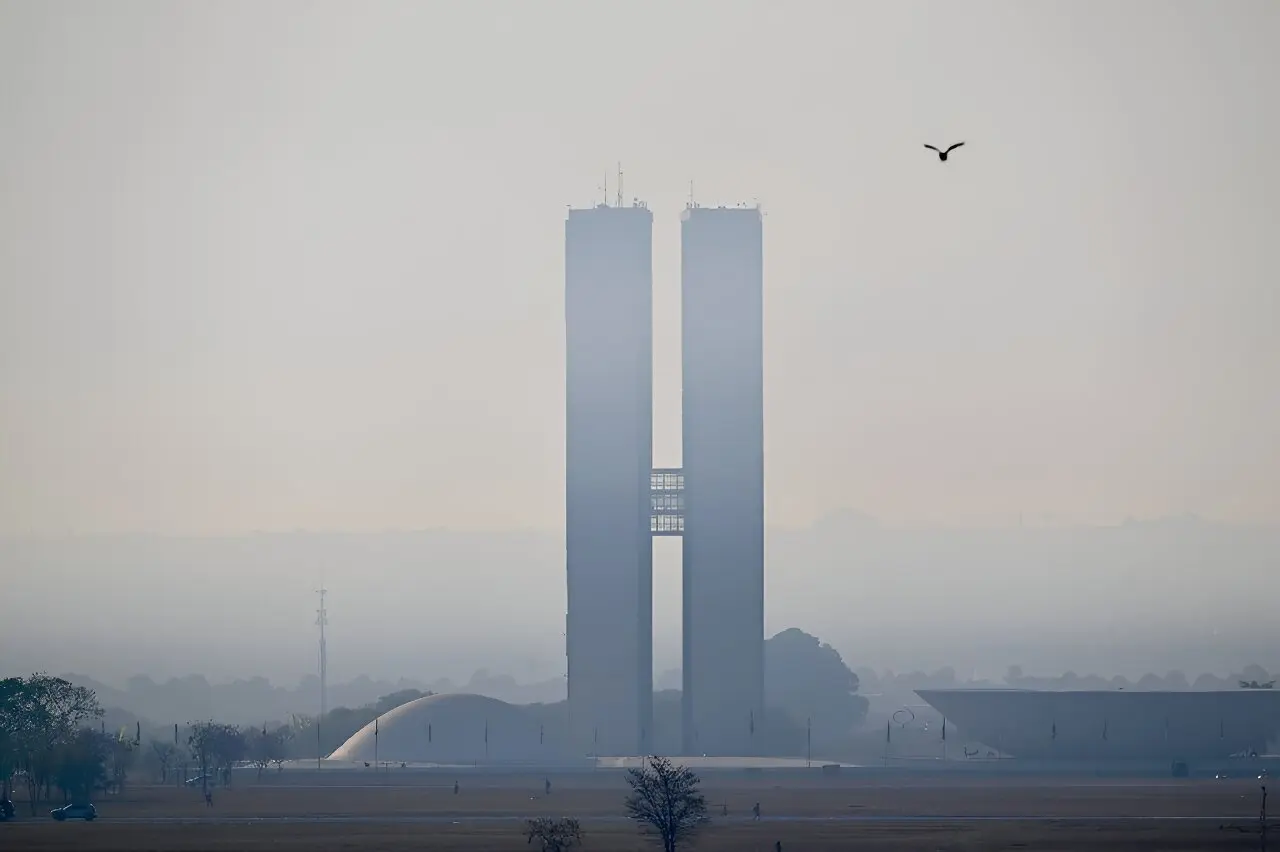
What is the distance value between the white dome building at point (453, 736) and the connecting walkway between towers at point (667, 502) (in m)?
→ 20.8

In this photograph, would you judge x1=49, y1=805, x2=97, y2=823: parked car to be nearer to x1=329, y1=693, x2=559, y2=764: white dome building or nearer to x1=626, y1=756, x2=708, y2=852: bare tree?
x1=626, y1=756, x2=708, y2=852: bare tree

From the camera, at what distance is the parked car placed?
11764 cm

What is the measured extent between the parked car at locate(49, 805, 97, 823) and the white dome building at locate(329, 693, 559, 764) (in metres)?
63.5

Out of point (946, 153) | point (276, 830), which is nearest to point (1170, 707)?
point (276, 830)

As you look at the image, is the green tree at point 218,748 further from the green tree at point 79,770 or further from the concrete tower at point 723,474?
the concrete tower at point 723,474

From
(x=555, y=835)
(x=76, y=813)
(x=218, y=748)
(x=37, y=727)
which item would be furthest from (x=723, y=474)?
(x=555, y=835)

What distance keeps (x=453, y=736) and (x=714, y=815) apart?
74.8 m

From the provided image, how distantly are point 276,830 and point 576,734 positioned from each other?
74.6 metres

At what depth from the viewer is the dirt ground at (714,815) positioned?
102188 mm

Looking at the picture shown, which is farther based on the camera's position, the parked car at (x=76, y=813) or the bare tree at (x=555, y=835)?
the parked car at (x=76, y=813)

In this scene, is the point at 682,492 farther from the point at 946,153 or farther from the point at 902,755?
the point at 946,153

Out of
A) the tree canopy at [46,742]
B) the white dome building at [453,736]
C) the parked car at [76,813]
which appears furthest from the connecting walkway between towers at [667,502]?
the parked car at [76,813]

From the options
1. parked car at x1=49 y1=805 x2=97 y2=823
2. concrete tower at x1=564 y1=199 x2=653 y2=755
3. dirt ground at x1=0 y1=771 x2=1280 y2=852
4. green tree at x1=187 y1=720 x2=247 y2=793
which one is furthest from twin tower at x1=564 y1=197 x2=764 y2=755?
parked car at x1=49 y1=805 x2=97 y2=823

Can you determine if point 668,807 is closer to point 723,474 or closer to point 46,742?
point 46,742
